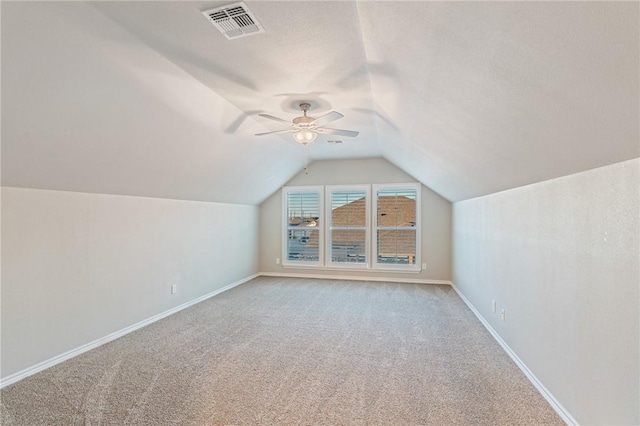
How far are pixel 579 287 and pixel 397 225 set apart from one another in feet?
14.4

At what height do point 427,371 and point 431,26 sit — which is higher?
point 431,26

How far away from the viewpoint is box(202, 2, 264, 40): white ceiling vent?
1.73 m

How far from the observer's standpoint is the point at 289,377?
2607 mm

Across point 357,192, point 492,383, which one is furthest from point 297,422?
point 357,192

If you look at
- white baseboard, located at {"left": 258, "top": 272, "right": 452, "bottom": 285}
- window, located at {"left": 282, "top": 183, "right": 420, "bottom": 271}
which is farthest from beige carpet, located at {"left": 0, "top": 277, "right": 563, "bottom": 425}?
window, located at {"left": 282, "top": 183, "right": 420, "bottom": 271}

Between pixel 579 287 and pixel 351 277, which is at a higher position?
pixel 579 287

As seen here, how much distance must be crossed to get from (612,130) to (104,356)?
4.07 m

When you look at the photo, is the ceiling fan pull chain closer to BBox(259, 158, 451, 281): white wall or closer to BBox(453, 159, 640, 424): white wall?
BBox(259, 158, 451, 281): white wall

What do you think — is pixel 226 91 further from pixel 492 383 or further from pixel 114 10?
pixel 492 383

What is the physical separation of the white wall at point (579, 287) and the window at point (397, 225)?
2.96 metres

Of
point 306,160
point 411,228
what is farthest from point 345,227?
point 306,160

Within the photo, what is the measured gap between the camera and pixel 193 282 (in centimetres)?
480

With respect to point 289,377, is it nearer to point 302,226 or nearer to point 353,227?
point 353,227

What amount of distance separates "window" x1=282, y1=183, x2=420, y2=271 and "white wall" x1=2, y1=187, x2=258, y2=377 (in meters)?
2.28
